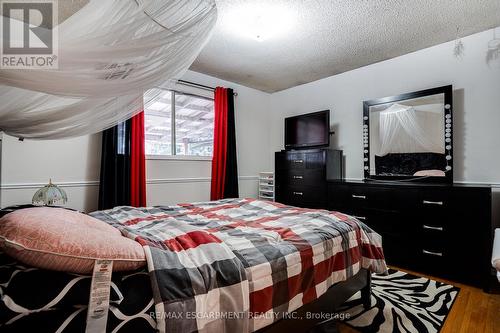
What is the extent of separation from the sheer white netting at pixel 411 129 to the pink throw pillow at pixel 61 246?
3196 millimetres

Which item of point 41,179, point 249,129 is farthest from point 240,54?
point 41,179

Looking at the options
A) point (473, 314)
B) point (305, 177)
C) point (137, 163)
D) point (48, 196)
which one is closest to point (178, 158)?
point (137, 163)

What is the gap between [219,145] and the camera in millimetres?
3783

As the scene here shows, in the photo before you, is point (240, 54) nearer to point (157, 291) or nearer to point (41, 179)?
point (41, 179)

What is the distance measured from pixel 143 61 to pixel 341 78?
3352mm

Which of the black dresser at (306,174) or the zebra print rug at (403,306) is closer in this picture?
the zebra print rug at (403,306)

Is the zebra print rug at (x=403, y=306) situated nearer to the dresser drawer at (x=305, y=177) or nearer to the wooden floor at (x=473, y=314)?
the wooden floor at (x=473, y=314)

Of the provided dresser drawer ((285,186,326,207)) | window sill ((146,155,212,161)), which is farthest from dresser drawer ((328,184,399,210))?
window sill ((146,155,212,161))

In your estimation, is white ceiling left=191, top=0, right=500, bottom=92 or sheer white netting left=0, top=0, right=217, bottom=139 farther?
white ceiling left=191, top=0, right=500, bottom=92

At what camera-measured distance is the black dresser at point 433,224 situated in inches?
87.0

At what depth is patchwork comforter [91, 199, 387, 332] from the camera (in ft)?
2.76

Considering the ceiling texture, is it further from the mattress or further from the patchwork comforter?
the mattress

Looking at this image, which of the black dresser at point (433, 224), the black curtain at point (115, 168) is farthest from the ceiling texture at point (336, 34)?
the black dresser at point (433, 224)

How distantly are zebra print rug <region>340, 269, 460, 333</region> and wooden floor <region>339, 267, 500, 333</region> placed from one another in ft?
0.14
